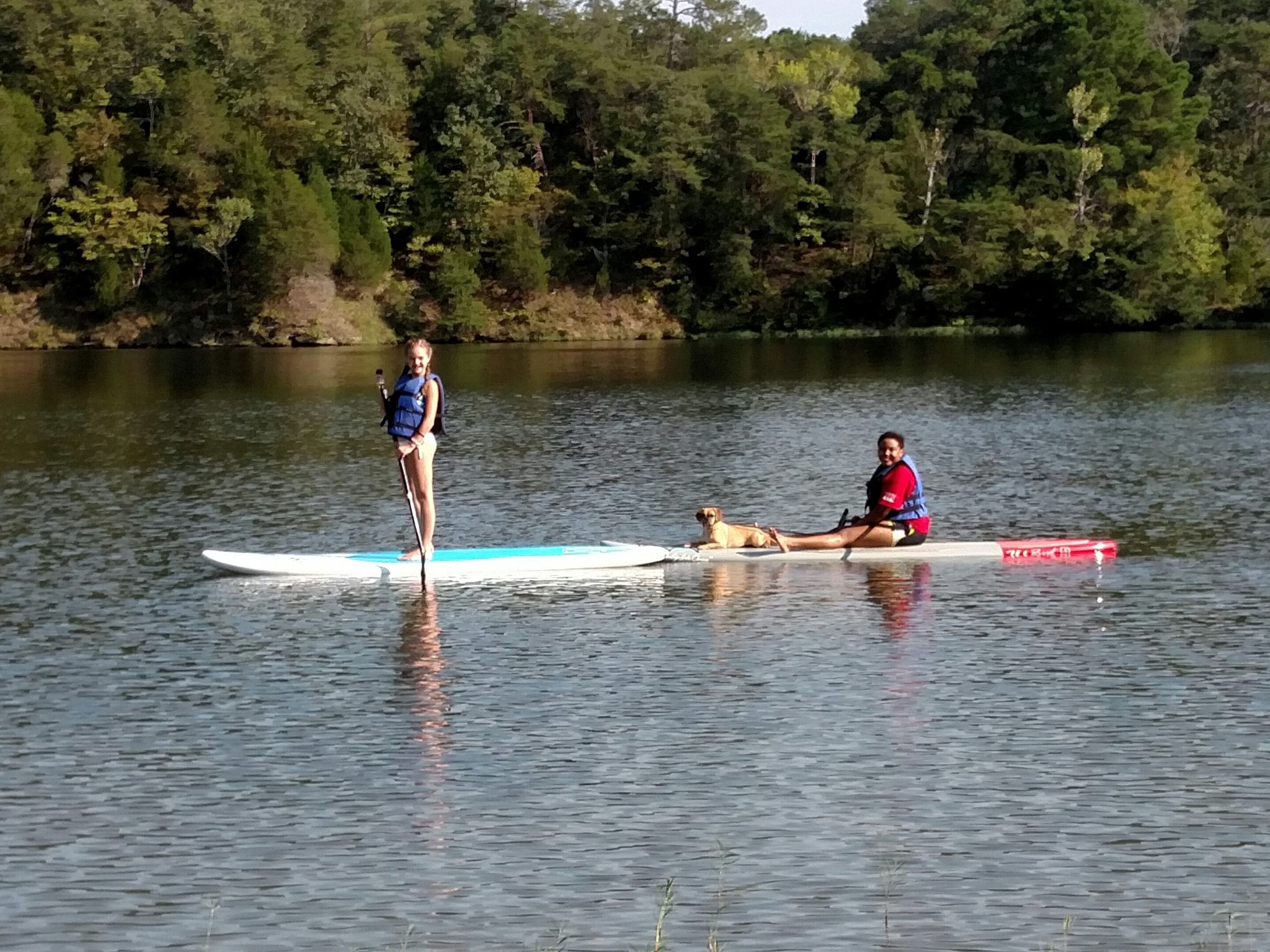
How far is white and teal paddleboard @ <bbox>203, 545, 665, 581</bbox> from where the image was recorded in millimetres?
21906

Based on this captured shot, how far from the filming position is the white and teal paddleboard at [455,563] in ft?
71.9

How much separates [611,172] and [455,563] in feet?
260

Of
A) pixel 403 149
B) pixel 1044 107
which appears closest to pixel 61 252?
pixel 403 149

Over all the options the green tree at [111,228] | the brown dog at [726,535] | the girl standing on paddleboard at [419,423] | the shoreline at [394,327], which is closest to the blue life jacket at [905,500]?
the brown dog at [726,535]

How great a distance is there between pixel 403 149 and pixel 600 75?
37.8 ft

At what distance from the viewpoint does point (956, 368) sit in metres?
64.2

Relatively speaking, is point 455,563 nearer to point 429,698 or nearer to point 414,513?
point 414,513

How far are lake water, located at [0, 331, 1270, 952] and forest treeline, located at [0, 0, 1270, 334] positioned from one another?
60.2 meters

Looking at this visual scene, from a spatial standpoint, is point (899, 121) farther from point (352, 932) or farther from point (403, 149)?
point (352, 932)

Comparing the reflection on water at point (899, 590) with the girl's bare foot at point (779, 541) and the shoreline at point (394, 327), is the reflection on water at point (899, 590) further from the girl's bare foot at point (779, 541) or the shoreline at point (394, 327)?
the shoreline at point (394, 327)

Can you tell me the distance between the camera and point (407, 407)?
21.5m

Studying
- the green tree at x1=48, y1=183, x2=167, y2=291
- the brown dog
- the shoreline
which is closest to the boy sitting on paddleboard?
the brown dog

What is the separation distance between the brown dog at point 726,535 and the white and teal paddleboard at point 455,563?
26.0 inches

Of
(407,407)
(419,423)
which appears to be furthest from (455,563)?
(407,407)
